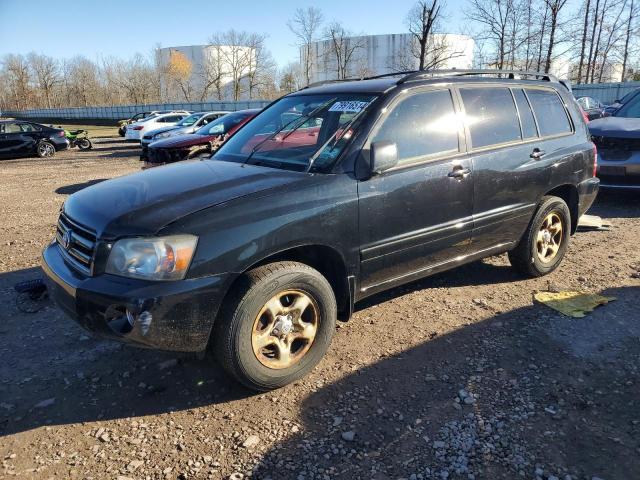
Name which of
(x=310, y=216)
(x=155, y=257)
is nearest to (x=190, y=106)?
(x=310, y=216)

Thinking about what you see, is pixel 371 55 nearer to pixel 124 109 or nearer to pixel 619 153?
pixel 124 109

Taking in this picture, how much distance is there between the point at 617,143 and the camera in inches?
296

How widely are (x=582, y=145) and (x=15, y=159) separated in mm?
19983

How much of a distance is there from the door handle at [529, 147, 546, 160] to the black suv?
1 cm

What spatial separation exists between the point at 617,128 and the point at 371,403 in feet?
22.3

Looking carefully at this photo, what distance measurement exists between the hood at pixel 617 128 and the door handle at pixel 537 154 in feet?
12.8

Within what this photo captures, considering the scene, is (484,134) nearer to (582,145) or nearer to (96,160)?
(582,145)

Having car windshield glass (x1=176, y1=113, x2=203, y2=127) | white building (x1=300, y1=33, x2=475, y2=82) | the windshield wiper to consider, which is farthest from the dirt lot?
white building (x1=300, y1=33, x2=475, y2=82)

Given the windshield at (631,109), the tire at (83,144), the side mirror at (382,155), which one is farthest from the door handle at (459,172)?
the tire at (83,144)

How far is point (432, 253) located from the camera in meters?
3.81

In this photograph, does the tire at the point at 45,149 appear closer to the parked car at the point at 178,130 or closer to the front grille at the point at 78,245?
the parked car at the point at 178,130

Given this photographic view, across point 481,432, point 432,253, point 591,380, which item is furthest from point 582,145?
point 481,432

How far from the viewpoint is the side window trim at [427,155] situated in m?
3.44

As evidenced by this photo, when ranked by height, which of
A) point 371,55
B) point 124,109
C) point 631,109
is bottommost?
point 631,109
